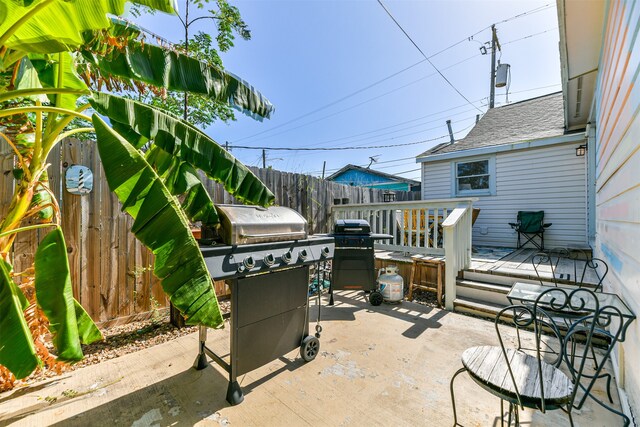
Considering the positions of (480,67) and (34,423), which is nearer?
(34,423)

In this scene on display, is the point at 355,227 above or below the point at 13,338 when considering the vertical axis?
above

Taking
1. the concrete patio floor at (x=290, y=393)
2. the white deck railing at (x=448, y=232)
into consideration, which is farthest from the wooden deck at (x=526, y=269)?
the concrete patio floor at (x=290, y=393)

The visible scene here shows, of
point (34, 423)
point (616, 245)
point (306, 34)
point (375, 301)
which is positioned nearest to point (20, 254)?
point (34, 423)

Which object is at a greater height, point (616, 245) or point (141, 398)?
point (616, 245)

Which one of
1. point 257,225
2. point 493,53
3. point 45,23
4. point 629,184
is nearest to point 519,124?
point 493,53

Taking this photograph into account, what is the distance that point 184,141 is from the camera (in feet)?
7.48

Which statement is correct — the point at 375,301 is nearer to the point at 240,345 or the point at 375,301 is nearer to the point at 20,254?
the point at 240,345

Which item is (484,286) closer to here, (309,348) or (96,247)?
(309,348)

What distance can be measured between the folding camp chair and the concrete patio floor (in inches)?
194

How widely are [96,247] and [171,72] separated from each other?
218 cm

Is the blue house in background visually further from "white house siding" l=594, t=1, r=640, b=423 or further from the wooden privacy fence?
"white house siding" l=594, t=1, r=640, b=423

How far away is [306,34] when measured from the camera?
312 inches

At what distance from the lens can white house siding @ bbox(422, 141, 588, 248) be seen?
6227mm

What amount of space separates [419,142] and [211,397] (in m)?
18.6
